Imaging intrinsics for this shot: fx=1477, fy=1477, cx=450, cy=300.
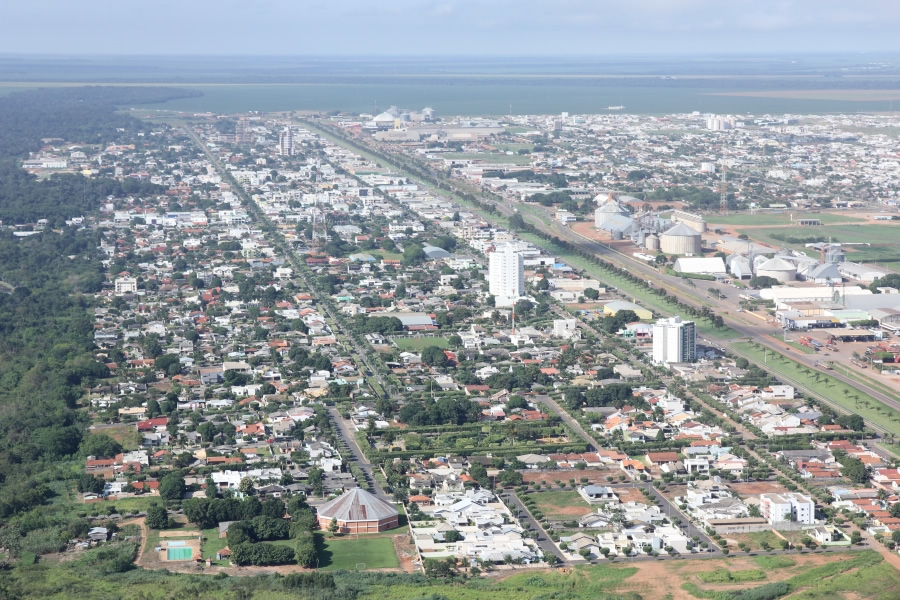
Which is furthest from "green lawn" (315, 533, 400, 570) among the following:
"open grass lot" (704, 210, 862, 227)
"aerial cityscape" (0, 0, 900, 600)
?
"open grass lot" (704, 210, 862, 227)

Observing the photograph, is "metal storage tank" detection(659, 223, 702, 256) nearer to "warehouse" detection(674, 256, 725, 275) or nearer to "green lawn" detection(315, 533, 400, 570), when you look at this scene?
"warehouse" detection(674, 256, 725, 275)

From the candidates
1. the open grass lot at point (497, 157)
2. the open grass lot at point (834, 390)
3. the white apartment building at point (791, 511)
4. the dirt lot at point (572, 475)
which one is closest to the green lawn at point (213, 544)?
the dirt lot at point (572, 475)

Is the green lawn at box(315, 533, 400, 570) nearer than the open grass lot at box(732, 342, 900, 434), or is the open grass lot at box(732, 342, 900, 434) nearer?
the green lawn at box(315, 533, 400, 570)

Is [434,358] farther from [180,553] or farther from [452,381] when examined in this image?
[180,553]

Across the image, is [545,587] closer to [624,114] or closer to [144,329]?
[144,329]

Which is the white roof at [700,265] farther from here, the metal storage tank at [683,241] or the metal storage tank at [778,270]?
the metal storage tank at [683,241]

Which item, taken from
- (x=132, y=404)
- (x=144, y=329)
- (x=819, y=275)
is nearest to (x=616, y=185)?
(x=819, y=275)
